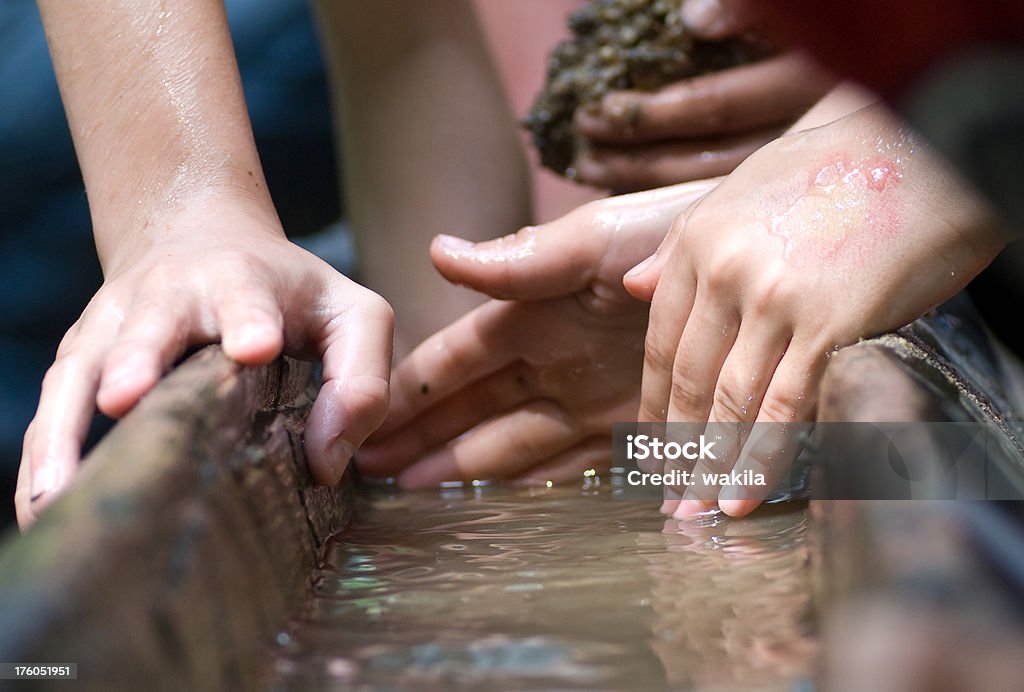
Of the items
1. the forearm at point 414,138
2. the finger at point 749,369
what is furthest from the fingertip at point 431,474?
the finger at point 749,369

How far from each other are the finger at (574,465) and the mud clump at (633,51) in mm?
708

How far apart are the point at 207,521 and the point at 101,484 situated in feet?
0.29

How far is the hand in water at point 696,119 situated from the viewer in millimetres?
1686

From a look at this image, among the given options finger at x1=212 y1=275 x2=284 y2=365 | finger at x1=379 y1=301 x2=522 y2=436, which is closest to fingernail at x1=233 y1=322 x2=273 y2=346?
finger at x1=212 y1=275 x2=284 y2=365

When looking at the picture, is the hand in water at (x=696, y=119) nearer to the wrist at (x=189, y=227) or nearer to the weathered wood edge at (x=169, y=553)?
the wrist at (x=189, y=227)

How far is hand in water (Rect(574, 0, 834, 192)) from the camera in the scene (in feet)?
5.53

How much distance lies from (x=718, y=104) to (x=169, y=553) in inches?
55.0

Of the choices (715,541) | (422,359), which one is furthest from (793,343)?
(422,359)

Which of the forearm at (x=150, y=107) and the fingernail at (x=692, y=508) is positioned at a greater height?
the forearm at (x=150, y=107)

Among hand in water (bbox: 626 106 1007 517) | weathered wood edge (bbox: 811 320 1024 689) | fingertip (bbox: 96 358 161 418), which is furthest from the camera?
hand in water (bbox: 626 106 1007 517)

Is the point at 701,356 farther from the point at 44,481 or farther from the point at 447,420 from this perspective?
the point at 44,481

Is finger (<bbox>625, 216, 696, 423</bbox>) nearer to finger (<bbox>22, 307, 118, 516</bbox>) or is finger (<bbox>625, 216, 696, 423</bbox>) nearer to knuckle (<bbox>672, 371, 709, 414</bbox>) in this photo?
knuckle (<bbox>672, 371, 709, 414</bbox>)

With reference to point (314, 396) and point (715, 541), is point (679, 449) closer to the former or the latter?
point (715, 541)

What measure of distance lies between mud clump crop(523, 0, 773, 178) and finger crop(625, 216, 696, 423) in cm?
70
